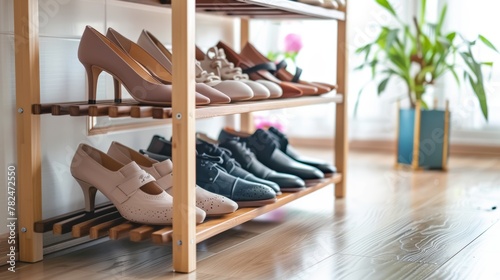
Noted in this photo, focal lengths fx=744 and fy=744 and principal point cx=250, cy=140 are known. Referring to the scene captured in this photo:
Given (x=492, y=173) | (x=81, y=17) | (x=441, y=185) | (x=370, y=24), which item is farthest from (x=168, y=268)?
(x=370, y=24)

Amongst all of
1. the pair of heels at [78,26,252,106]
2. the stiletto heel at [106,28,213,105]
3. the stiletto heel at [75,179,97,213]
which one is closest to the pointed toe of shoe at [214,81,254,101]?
the pair of heels at [78,26,252,106]

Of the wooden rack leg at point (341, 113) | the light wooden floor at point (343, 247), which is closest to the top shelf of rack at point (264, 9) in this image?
the wooden rack leg at point (341, 113)

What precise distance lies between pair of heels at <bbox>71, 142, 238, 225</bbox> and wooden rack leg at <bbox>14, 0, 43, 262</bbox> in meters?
0.11

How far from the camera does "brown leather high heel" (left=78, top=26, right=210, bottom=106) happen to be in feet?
5.03

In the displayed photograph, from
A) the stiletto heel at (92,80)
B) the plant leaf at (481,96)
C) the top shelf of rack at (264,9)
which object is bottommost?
the plant leaf at (481,96)

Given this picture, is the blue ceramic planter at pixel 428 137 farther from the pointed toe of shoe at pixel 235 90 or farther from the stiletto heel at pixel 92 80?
the stiletto heel at pixel 92 80

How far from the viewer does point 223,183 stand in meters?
1.76

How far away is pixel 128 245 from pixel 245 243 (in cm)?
28

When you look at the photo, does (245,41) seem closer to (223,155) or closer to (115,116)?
(223,155)

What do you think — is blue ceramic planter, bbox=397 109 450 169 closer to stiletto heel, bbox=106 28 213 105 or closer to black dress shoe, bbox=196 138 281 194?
black dress shoe, bbox=196 138 281 194

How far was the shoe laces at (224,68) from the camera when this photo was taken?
1.93m

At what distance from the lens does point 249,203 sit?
1789 millimetres

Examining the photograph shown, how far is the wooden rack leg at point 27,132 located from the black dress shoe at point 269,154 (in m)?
0.63

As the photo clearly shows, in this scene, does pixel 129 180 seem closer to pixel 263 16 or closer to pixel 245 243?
pixel 245 243
